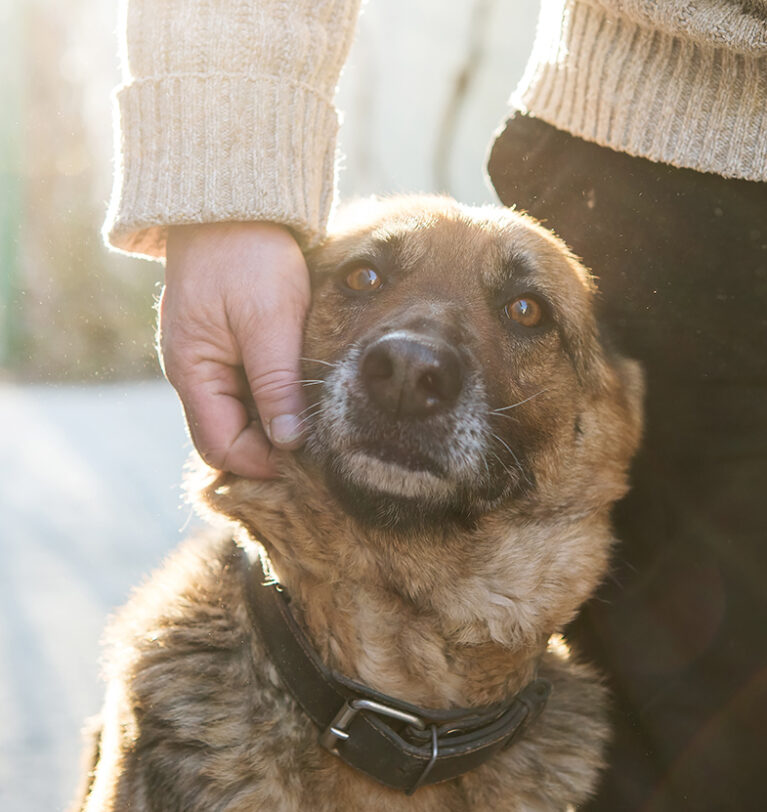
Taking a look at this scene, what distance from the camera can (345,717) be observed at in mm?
1930

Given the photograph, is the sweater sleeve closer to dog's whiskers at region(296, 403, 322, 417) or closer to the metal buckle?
dog's whiskers at region(296, 403, 322, 417)

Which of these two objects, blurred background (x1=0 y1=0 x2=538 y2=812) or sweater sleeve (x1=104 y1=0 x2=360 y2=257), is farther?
blurred background (x1=0 y1=0 x2=538 y2=812)

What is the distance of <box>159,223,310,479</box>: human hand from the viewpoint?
1959mm

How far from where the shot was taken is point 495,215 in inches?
98.8

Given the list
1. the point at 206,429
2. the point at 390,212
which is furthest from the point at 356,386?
the point at 390,212

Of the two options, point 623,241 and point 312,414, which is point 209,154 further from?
point 623,241

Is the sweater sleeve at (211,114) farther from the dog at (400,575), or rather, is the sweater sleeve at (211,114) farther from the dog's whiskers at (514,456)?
the dog's whiskers at (514,456)

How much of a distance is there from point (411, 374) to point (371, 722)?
30.6 inches

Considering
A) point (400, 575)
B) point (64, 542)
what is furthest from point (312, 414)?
point (64, 542)

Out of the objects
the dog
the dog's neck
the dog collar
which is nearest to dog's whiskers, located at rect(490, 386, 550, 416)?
the dog

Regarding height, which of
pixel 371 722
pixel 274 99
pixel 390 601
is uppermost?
pixel 274 99

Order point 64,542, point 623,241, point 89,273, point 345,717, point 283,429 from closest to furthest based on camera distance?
point 345,717 < point 283,429 < point 623,241 < point 64,542 < point 89,273

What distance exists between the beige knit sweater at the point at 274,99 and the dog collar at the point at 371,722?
907 mm

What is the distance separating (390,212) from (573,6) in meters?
0.73
